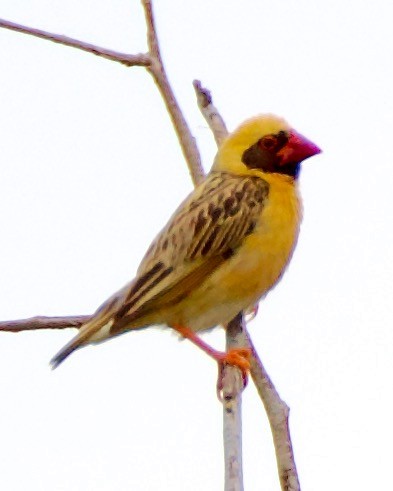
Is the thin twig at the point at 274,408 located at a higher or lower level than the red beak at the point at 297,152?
lower

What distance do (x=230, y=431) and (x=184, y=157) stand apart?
227 cm

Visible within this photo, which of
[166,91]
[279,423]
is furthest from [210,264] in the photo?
[279,423]

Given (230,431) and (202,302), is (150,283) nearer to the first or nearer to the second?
(202,302)

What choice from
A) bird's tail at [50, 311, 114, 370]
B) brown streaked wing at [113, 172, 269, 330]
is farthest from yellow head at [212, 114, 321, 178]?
bird's tail at [50, 311, 114, 370]

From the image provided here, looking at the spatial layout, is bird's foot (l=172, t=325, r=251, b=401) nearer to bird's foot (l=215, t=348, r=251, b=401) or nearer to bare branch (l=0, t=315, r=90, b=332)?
bird's foot (l=215, t=348, r=251, b=401)

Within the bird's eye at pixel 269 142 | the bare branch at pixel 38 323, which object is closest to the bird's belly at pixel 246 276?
the bird's eye at pixel 269 142

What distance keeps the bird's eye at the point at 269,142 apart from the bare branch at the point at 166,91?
352 mm

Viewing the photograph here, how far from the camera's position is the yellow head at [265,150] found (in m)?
7.12

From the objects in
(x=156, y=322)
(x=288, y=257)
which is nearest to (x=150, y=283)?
(x=156, y=322)

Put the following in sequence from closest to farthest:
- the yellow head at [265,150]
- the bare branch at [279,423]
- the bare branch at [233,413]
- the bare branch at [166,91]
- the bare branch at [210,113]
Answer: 1. the bare branch at [233,413]
2. the bare branch at [279,423]
3. the bare branch at [166,91]
4. the yellow head at [265,150]
5. the bare branch at [210,113]

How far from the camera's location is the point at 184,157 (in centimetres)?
719

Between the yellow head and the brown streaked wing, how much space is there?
245 mm

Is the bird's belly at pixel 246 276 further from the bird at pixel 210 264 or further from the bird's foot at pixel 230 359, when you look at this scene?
the bird's foot at pixel 230 359

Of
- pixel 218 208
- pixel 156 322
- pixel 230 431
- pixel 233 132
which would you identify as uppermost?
pixel 233 132
